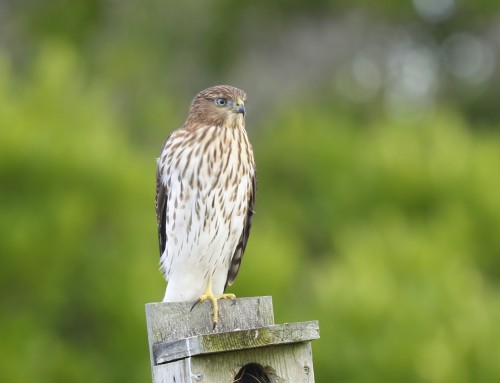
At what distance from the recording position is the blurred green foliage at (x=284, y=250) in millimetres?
9445

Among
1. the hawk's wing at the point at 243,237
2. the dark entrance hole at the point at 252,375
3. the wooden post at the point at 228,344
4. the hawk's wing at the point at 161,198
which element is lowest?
the dark entrance hole at the point at 252,375

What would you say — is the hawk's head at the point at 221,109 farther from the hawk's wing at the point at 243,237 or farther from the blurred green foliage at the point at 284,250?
the blurred green foliage at the point at 284,250

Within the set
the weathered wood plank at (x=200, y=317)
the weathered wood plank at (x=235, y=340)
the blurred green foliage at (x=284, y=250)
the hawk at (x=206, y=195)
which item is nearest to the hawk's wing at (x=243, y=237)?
the hawk at (x=206, y=195)

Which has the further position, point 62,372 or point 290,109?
point 290,109

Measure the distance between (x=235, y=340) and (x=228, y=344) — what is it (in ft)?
0.10

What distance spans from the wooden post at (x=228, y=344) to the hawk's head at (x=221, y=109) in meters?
1.22

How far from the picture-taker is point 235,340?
4.14 m

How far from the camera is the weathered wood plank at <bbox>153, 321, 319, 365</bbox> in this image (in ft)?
13.4

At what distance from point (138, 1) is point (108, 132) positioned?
6133 mm

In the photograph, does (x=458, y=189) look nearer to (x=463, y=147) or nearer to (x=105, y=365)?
(x=463, y=147)

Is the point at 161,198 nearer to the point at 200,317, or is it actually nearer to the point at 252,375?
the point at 200,317

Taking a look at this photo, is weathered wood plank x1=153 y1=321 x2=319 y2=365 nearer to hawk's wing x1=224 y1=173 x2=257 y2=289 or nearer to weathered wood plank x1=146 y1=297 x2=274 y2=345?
weathered wood plank x1=146 y1=297 x2=274 y2=345

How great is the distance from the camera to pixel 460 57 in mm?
16109

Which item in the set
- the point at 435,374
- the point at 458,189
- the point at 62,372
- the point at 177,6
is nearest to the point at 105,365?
the point at 62,372
